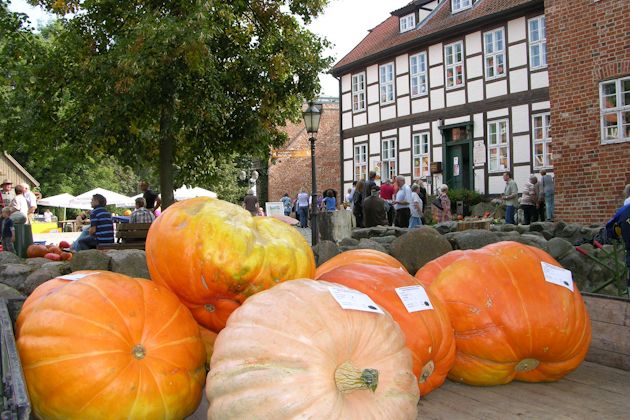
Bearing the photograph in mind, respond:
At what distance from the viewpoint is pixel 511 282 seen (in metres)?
2.71

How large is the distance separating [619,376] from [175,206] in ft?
6.63

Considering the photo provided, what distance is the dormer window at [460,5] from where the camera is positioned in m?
22.2

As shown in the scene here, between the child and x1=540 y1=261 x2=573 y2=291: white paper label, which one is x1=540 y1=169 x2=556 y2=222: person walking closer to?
the child

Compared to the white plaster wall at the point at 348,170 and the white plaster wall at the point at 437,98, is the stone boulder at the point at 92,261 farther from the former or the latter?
the white plaster wall at the point at 348,170

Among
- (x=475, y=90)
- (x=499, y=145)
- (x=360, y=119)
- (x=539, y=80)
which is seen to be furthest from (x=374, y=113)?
(x=539, y=80)

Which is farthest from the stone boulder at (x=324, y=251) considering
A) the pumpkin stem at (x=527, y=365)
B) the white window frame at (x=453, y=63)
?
the white window frame at (x=453, y=63)

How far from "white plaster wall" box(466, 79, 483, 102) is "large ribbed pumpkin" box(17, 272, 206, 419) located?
2014 centimetres

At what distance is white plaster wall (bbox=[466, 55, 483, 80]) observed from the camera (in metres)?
21.0

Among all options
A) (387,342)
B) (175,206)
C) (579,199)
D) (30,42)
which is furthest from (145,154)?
(387,342)

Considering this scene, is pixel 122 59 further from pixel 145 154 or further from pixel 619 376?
pixel 619 376

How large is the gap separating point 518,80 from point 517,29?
1636mm

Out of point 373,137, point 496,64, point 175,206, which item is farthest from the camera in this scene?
point 373,137

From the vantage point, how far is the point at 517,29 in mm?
19797

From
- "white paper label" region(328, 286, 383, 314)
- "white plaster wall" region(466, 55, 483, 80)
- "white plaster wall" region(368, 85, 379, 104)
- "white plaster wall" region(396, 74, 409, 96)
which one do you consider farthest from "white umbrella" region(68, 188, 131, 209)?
"white paper label" region(328, 286, 383, 314)
